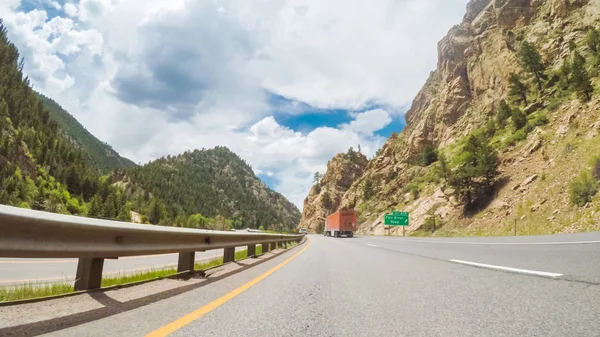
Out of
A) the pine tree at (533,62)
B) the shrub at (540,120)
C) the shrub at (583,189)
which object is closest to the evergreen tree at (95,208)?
the shrub at (540,120)

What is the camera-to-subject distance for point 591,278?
429 centimetres

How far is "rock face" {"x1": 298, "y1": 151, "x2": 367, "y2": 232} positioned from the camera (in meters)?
127

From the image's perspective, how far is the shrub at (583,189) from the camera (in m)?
22.8

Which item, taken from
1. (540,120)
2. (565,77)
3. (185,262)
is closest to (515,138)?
(540,120)

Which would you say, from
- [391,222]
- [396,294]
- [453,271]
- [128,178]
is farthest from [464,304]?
[128,178]

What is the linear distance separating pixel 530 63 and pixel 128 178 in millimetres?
183037

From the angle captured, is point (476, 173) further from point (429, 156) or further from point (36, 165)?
point (36, 165)

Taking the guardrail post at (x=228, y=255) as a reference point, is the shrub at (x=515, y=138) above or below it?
above

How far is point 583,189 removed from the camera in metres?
23.2

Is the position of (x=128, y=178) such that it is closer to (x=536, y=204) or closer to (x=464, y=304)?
(x=536, y=204)

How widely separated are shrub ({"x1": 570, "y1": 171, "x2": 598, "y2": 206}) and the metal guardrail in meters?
26.5

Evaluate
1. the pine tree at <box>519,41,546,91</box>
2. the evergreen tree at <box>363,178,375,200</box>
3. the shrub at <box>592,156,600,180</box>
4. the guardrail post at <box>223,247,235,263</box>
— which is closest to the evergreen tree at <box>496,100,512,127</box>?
the pine tree at <box>519,41,546,91</box>

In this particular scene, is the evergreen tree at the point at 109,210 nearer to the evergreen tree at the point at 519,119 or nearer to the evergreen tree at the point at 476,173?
the evergreen tree at the point at 476,173

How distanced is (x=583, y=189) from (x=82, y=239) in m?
28.7
